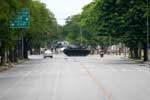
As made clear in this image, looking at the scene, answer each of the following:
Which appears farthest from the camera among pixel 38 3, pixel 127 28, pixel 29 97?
pixel 38 3

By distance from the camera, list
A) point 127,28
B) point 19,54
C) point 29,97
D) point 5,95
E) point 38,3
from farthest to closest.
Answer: point 38,3 < point 19,54 < point 127,28 < point 5,95 < point 29,97

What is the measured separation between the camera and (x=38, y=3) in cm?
10050

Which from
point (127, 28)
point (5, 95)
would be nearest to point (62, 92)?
point (5, 95)

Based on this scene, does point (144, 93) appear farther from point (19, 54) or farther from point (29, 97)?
point (19, 54)

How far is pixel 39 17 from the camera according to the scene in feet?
314

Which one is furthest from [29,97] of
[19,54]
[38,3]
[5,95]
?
[38,3]

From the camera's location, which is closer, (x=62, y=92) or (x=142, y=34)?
(x=62, y=92)

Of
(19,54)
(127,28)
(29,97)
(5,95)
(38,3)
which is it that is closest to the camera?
(29,97)

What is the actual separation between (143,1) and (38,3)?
2891cm

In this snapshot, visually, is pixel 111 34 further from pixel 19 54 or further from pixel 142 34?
pixel 19 54

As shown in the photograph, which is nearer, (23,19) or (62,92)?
(62,92)

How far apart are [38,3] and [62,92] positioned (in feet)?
247

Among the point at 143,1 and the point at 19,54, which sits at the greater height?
the point at 143,1

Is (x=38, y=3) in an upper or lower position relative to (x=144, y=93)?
upper
